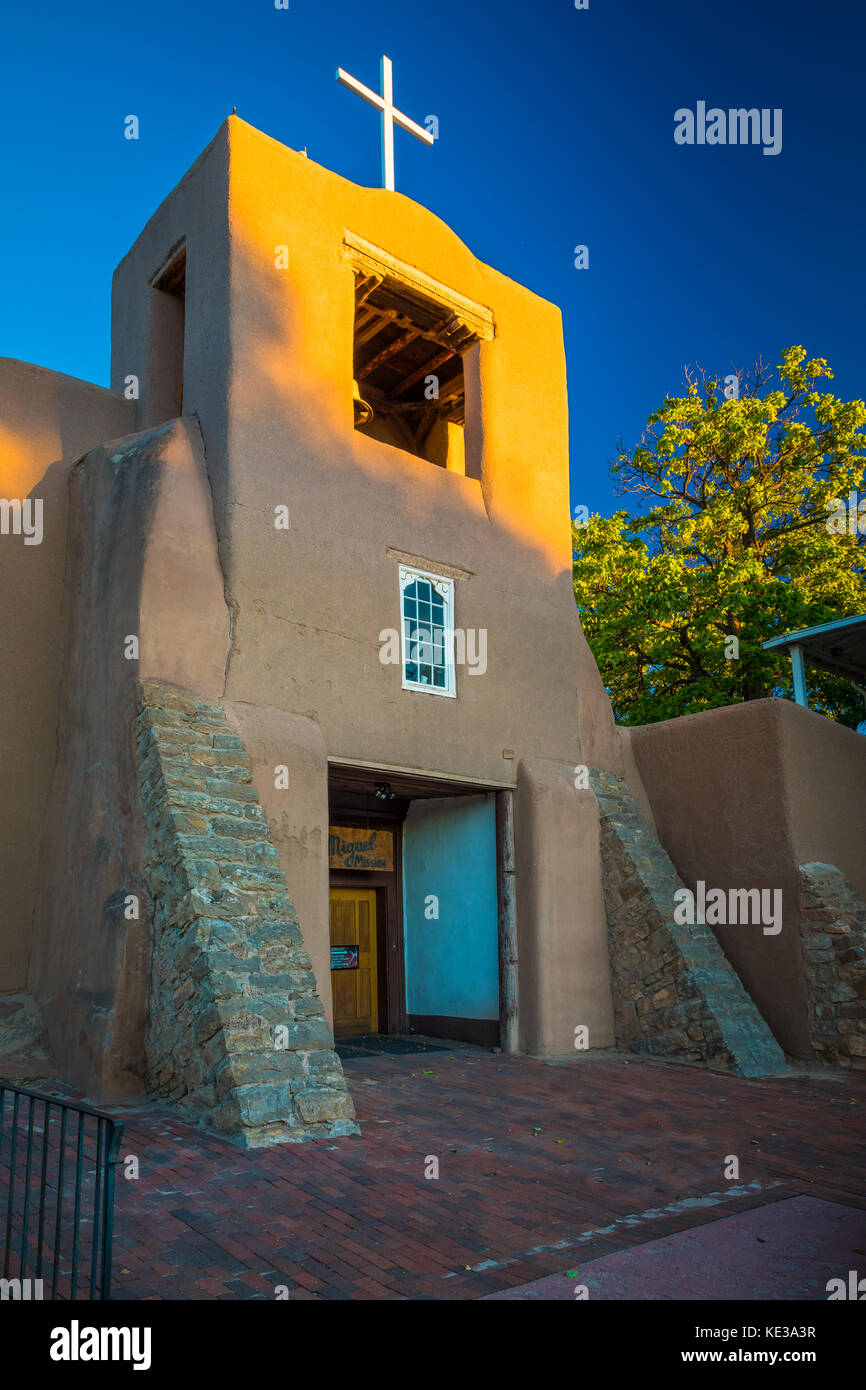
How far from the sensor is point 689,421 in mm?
20922

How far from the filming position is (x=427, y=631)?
1157cm

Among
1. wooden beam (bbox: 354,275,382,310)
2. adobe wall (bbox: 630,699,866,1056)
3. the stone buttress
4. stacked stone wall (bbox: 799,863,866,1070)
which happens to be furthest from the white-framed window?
stacked stone wall (bbox: 799,863,866,1070)

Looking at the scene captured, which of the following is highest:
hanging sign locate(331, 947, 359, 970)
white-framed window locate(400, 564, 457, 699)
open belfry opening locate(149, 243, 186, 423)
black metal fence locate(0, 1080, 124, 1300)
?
open belfry opening locate(149, 243, 186, 423)

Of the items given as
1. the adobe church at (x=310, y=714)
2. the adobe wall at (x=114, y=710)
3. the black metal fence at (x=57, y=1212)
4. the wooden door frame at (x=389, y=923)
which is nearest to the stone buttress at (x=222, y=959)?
the adobe church at (x=310, y=714)

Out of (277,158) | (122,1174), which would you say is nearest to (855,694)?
(277,158)

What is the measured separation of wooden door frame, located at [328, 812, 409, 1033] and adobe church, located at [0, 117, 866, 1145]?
42 mm

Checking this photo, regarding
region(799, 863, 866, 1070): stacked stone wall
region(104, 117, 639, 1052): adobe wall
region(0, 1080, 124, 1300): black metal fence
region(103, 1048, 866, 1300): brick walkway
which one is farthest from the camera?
region(799, 863, 866, 1070): stacked stone wall

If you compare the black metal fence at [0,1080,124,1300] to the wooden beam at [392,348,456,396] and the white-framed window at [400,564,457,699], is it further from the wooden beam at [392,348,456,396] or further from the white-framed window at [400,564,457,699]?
the wooden beam at [392,348,456,396]

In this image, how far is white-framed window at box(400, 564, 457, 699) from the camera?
37.0 feet

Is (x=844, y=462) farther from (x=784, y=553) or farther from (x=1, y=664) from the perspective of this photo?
(x=1, y=664)

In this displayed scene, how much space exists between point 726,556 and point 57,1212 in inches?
727

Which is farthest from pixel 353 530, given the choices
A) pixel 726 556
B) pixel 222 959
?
pixel 726 556

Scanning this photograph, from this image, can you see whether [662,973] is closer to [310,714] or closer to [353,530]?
[310,714]

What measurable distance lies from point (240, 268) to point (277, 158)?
1.54m
